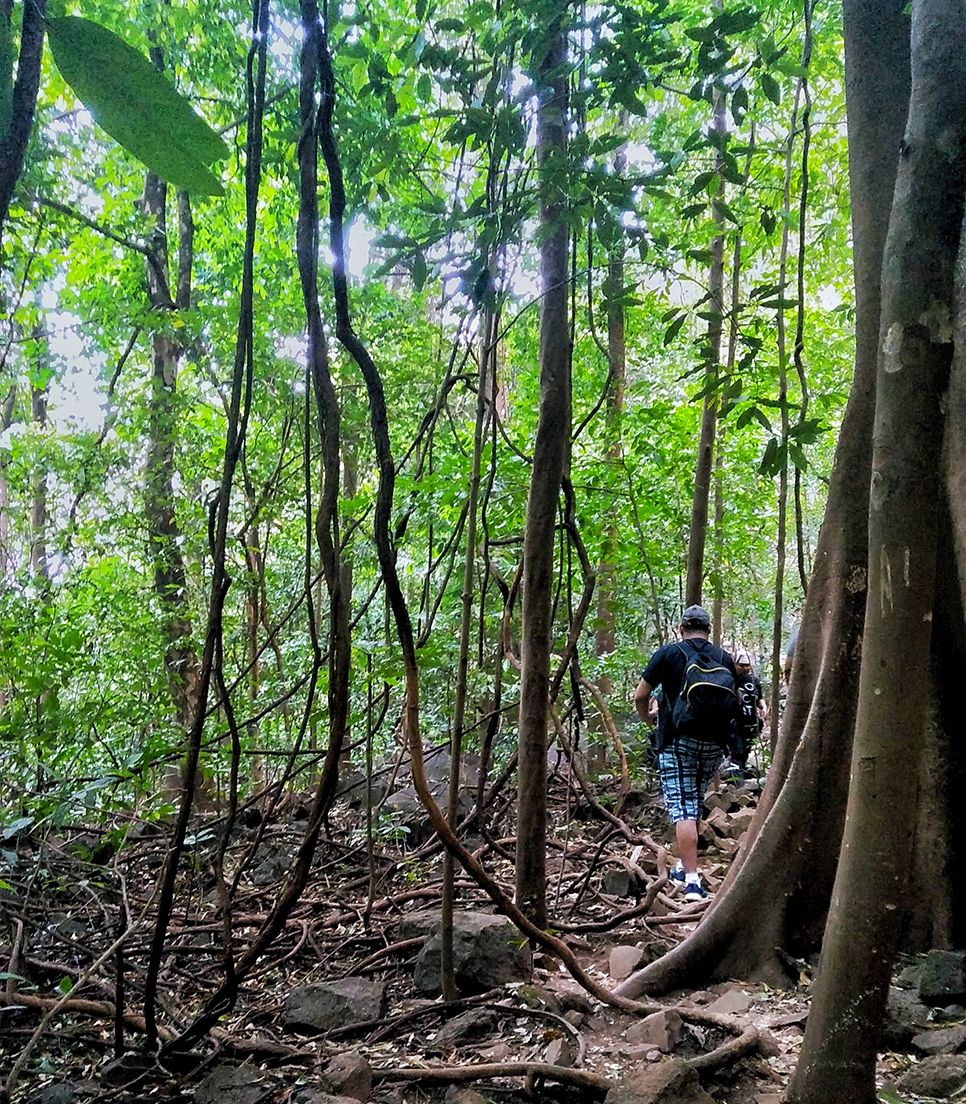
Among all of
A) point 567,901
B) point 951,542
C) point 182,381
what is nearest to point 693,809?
point 567,901

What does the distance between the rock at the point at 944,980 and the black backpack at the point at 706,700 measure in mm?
2096

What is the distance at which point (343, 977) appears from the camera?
3225mm

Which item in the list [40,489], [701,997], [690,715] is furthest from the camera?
[40,489]

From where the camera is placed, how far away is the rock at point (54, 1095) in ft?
7.34

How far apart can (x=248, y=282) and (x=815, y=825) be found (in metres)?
2.51

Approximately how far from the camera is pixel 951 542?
2764 millimetres

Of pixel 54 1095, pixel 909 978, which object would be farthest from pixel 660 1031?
pixel 54 1095

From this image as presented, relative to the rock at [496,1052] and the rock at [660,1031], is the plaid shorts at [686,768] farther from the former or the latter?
the rock at [496,1052]

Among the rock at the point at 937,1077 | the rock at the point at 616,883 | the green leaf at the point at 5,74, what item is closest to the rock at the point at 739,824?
the rock at the point at 616,883

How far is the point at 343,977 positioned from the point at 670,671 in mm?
2384

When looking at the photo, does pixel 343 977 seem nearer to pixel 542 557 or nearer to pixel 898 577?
pixel 542 557

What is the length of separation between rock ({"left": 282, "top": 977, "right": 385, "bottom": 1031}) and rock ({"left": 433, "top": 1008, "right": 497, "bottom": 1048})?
29cm

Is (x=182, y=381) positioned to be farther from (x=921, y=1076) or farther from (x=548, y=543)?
(x=921, y=1076)

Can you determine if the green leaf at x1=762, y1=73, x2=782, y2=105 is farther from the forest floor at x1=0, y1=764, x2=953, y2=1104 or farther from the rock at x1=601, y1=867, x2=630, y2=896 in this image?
the rock at x1=601, y1=867, x2=630, y2=896
